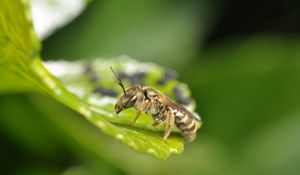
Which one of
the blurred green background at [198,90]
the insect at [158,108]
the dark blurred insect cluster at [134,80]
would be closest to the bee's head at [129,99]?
the insect at [158,108]

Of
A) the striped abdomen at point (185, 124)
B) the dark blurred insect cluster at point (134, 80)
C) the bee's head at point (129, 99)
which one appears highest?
the dark blurred insect cluster at point (134, 80)

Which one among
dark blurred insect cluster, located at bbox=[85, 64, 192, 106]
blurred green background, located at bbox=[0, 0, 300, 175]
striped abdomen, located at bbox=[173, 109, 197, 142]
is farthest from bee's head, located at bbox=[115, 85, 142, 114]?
blurred green background, located at bbox=[0, 0, 300, 175]

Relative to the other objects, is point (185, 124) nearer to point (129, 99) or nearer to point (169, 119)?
point (169, 119)

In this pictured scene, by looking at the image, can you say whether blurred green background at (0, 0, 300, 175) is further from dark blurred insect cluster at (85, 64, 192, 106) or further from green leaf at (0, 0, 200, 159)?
green leaf at (0, 0, 200, 159)

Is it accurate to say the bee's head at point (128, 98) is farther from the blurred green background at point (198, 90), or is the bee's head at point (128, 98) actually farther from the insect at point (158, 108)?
the blurred green background at point (198, 90)

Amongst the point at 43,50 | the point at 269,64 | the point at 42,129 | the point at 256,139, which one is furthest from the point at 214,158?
the point at 43,50

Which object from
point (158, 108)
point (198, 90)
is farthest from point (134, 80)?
point (198, 90)

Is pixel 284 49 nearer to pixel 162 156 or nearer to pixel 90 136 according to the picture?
pixel 90 136
